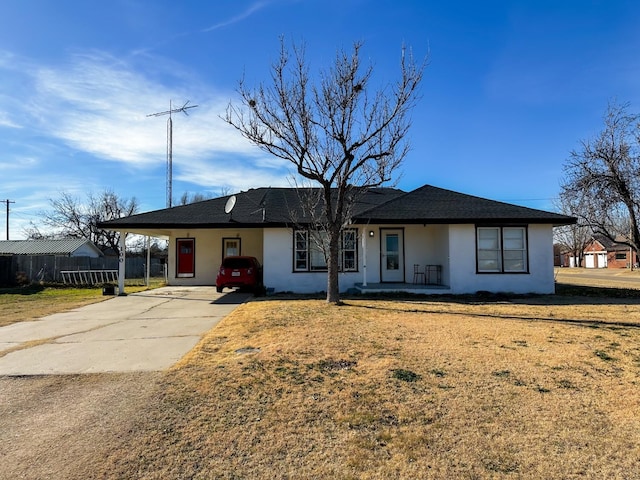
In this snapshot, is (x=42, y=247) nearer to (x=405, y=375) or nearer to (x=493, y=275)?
(x=493, y=275)

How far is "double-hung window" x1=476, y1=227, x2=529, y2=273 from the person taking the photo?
46.9ft

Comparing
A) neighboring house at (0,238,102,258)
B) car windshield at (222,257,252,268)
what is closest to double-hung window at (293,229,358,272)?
car windshield at (222,257,252,268)

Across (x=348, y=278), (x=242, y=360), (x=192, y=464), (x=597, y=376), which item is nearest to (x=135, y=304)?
(x=348, y=278)

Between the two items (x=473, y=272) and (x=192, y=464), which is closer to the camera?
(x=192, y=464)

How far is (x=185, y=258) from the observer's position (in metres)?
18.8

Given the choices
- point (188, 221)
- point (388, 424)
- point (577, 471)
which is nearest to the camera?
point (577, 471)

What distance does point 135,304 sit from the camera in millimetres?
12695

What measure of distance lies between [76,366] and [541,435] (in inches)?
224

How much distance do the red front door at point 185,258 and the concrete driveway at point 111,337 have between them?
217 inches

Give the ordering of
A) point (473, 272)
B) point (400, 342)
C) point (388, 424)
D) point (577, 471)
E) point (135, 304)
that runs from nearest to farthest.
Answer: point (577, 471), point (388, 424), point (400, 342), point (135, 304), point (473, 272)

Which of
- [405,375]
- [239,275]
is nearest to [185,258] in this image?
[239,275]

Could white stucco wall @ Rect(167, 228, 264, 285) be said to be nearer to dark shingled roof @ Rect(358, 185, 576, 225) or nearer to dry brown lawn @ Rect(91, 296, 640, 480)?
dark shingled roof @ Rect(358, 185, 576, 225)

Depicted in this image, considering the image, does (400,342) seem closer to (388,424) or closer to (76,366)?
(388,424)

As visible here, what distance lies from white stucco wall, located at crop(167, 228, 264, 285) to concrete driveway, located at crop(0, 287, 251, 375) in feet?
18.2
